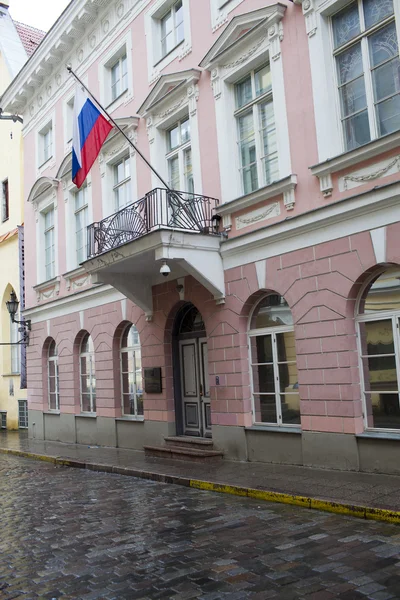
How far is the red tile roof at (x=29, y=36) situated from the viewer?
26078mm

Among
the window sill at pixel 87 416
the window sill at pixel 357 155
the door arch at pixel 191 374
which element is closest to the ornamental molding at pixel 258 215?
the window sill at pixel 357 155

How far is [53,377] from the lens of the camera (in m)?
19.6

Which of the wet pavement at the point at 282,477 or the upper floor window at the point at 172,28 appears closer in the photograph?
the wet pavement at the point at 282,477

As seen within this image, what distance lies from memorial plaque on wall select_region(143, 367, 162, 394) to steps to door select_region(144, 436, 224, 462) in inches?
46.4

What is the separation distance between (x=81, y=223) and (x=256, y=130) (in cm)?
797

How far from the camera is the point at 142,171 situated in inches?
562

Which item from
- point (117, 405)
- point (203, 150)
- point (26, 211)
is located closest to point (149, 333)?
point (117, 405)

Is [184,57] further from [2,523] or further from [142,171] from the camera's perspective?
[2,523]

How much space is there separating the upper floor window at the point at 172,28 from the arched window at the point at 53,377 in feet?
32.6

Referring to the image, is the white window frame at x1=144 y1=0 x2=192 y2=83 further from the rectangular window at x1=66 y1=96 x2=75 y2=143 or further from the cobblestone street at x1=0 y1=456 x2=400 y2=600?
the cobblestone street at x1=0 y1=456 x2=400 y2=600

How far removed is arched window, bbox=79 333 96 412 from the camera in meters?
17.0

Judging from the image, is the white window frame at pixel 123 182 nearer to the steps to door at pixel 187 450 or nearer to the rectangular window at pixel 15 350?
the steps to door at pixel 187 450

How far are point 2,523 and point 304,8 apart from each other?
9.30 metres

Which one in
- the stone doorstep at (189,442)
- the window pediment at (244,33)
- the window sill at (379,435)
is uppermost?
the window pediment at (244,33)
